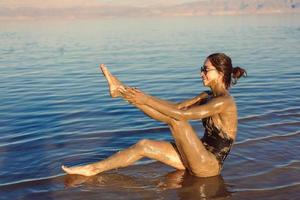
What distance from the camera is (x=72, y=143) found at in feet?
30.6

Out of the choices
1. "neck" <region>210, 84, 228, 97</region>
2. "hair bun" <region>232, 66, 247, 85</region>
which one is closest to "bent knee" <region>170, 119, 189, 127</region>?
"neck" <region>210, 84, 228, 97</region>

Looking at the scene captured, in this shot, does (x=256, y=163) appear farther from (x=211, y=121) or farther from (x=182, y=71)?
(x=182, y=71)

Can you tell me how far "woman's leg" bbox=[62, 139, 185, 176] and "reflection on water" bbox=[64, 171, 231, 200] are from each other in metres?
0.16

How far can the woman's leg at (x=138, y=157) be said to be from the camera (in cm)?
697

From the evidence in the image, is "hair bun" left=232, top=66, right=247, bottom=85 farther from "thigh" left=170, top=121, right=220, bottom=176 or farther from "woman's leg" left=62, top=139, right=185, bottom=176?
"woman's leg" left=62, top=139, right=185, bottom=176

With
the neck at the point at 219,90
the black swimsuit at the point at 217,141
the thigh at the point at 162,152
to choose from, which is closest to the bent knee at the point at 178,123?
the black swimsuit at the point at 217,141

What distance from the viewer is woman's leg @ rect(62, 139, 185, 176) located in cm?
697

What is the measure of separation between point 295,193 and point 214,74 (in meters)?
2.23

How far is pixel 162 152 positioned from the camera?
7012 millimetres

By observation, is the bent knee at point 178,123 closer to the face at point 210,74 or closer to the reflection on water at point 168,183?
the face at point 210,74

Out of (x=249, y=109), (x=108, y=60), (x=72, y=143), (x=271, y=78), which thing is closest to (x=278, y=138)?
(x=249, y=109)

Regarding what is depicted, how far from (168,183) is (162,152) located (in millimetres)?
539

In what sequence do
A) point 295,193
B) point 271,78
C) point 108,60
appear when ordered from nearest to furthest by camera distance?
point 295,193
point 271,78
point 108,60

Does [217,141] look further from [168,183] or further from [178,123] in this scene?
[168,183]
